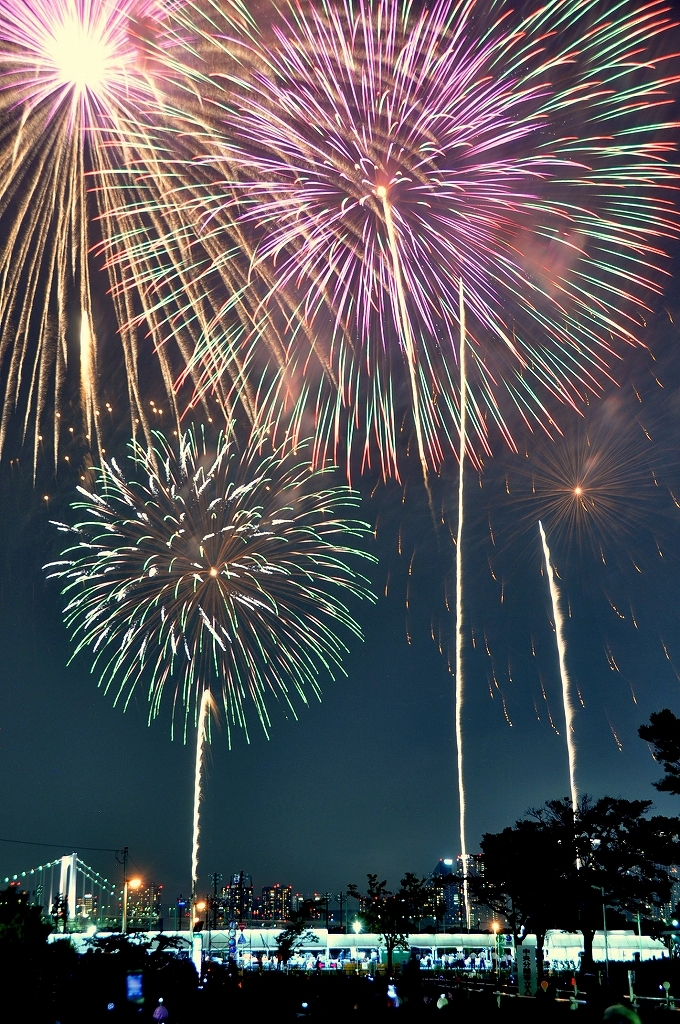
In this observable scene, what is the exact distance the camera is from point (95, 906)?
118 metres

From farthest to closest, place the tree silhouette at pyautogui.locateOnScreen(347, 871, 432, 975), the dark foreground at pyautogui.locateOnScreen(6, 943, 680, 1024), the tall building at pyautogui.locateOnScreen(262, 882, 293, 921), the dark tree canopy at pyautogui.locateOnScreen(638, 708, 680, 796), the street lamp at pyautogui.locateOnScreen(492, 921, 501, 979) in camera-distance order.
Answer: the tall building at pyautogui.locateOnScreen(262, 882, 293, 921) → the tree silhouette at pyautogui.locateOnScreen(347, 871, 432, 975) → the street lamp at pyautogui.locateOnScreen(492, 921, 501, 979) → the dark tree canopy at pyautogui.locateOnScreen(638, 708, 680, 796) → the dark foreground at pyautogui.locateOnScreen(6, 943, 680, 1024)

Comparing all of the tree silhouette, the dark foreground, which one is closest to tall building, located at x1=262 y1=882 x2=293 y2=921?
the tree silhouette

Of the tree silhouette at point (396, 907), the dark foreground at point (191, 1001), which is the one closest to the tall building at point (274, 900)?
the tree silhouette at point (396, 907)

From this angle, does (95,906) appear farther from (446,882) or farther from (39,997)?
(39,997)

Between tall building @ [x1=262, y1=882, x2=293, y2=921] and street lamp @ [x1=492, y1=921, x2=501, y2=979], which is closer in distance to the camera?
street lamp @ [x1=492, y1=921, x2=501, y2=979]

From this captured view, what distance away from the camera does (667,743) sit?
107 feet

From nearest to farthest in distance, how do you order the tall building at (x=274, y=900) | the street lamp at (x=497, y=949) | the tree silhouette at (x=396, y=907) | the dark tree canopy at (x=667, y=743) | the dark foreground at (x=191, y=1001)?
the dark foreground at (x=191, y=1001) < the dark tree canopy at (x=667, y=743) < the street lamp at (x=497, y=949) < the tree silhouette at (x=396, y=907) < the tall building at (x=274, y=900)

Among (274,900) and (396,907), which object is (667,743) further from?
(274,900)

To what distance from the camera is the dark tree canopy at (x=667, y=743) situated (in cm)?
3234

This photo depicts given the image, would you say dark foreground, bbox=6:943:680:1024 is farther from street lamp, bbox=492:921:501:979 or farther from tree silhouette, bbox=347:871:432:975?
tree silhouette, bbox=347:871:432:975

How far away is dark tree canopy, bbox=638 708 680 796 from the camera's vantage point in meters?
32.3

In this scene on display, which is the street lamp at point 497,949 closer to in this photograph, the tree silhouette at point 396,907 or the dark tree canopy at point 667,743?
the tree silhouette at point 396,907

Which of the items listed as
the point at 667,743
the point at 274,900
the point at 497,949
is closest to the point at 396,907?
the point at 497,949

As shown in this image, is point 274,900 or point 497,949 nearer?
point 497,949
